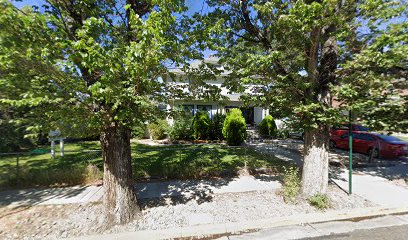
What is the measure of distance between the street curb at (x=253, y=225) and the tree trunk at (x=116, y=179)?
1.31ft

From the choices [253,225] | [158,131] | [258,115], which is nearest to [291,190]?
[253,225]

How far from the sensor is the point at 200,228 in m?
4.04

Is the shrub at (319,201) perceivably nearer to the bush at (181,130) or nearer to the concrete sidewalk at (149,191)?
the concrete sidewalk at (149,191)

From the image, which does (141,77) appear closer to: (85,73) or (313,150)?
(85,73)

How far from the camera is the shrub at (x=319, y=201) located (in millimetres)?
4711

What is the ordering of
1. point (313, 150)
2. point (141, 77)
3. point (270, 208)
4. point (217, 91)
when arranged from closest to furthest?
point (141, 77) < point (270, 208) < point (313, 150) < point (217, 91)

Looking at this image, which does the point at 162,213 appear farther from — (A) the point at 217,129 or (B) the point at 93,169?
(A) the point at 217,129

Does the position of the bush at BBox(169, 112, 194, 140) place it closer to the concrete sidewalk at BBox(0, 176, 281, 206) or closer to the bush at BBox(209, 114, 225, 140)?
the bush at BBox(209, 114, 225, 140)

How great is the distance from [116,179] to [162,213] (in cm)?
127

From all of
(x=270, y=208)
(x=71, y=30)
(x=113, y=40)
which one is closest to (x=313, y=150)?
(x=270, y=208)

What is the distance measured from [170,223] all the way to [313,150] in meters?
3.72


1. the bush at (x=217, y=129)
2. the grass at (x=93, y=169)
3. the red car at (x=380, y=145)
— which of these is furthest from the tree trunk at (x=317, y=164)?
the bush at (x=217, y=129)

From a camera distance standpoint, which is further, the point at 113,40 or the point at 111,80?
the point at 113,40

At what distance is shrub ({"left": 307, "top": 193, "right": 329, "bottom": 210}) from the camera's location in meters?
4.71
